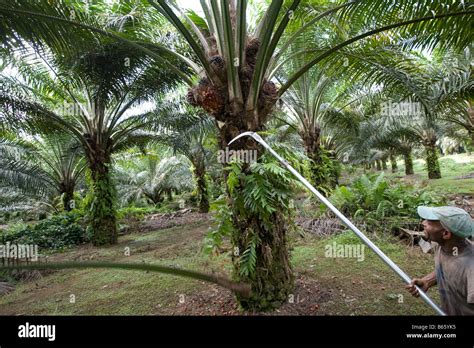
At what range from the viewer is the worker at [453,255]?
1.68 meters

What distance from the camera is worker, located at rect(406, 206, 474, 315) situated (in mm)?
1682

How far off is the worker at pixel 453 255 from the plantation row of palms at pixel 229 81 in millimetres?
1216

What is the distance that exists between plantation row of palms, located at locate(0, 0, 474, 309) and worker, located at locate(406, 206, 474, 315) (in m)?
1.22

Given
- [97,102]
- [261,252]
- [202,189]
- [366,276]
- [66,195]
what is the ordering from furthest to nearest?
[202,189]
[66,195]
[97,102]
[366,276]
[261,252]

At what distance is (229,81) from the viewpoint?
2795 mm

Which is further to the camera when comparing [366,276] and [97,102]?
[97,102]

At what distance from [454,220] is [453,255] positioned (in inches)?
9.0

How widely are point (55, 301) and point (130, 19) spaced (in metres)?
4.32

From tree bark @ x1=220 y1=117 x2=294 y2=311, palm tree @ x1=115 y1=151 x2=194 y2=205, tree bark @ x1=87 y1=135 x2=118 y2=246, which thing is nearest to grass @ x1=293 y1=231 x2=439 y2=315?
tree bark @ x1=220 y1=117 x2=294 y2=311

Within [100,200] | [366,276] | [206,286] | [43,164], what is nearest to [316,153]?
[366,276]

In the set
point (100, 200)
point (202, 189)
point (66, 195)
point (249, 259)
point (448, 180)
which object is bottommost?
point (249, 259)

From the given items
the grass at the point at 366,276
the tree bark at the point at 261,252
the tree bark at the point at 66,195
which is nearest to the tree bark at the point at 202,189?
the tree bark at the point at 66,195

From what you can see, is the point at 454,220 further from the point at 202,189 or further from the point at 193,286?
the point at 202,189
